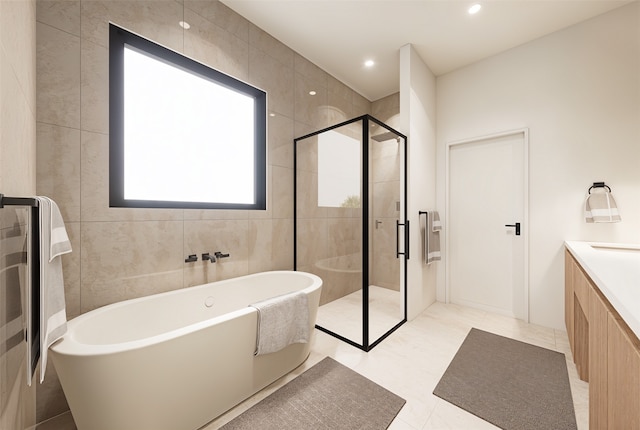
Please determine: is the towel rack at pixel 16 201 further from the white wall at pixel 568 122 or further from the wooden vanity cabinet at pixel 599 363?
the white wall at pixel 568 122

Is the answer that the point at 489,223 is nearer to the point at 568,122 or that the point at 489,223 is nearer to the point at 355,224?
the point at 568,122

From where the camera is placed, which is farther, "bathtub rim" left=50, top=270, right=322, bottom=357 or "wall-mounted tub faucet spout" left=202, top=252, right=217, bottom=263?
"wall-mounted tub faucet spout" left=202, top=252, right=217, bottom=263

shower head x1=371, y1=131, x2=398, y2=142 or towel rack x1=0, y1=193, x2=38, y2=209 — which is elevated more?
shower head x1=371, y1=131, x2=398, y2=142

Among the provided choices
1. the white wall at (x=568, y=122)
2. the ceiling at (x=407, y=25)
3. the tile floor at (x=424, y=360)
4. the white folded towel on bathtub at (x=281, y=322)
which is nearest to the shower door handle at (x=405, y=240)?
the tile floor at (x=424, y=360)

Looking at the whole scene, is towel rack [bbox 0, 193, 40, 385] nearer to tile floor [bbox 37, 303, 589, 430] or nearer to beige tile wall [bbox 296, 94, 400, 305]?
tile floor [bbox 37, 303, 589, 430]

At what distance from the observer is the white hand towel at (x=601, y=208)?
2.10 m

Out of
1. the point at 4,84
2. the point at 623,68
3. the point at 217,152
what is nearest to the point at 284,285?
the point at 217,152

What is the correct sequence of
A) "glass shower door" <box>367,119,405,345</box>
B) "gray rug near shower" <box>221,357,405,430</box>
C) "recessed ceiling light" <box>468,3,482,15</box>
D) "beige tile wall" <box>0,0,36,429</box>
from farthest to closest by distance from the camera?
"glass shower door" <box>367,119,405,345</box>
"recessed ceiling light" <box>468,3,482,15</box>
"gray rug near shower" <box>221,357,405,430</box>
"beige tile wall" <box>0,0,36,429</box>

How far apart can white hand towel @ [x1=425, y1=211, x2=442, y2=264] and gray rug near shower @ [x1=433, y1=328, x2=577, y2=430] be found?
915mm

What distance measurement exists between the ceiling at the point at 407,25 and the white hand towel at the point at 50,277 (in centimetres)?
216

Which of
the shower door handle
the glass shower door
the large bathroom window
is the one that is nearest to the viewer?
the large bathroom window

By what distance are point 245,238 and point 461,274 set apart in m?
2.60

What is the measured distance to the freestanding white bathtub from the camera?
3.49 ft

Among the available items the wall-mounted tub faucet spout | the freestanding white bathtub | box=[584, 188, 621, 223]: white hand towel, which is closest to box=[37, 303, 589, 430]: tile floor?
the freestanding white bathtub
